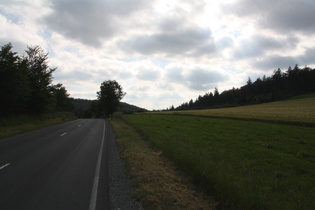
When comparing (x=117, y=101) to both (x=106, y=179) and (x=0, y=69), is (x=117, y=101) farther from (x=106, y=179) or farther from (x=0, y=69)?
(x=106, y=179)

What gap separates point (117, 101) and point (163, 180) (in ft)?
237

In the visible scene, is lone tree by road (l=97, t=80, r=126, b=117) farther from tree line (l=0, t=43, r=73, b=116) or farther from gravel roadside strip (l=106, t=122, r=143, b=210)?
gravel roadside strip (l=106, t=122, r=143, b=210)

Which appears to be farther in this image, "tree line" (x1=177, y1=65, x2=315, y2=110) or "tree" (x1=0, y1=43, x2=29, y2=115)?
"tree line" (x1=177, y1=65, x2=315, y2=110)

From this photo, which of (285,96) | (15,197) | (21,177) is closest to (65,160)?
(21,177)

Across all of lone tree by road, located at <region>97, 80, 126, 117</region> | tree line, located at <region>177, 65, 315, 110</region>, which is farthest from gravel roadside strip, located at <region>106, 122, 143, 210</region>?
tree line, located at <region>177, 65, 315, 110</region>

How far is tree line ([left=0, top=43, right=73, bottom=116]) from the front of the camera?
23.3 meters

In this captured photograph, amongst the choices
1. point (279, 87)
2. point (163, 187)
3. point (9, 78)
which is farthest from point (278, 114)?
point (279, 87)

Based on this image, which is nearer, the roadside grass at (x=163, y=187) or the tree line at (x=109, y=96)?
the roadside grass at (x=163, y=187)

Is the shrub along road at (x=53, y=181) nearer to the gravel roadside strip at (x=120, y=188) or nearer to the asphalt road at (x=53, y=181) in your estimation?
the asphalt road at (x=53, y=181)

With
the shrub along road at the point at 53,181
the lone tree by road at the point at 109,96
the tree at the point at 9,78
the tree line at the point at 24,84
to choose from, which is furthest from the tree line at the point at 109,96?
the shrub along road at the point at 53,181

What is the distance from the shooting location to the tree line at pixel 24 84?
23266 mm

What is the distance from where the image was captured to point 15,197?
502 cm

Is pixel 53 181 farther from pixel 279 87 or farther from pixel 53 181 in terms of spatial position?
pixel 279 87

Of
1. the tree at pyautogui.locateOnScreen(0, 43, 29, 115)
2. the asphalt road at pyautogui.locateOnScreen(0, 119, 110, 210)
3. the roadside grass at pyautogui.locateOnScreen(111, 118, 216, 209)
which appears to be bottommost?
the roadside grass at pyautogui.locateOnScreen(111, 118, 216, 209)
